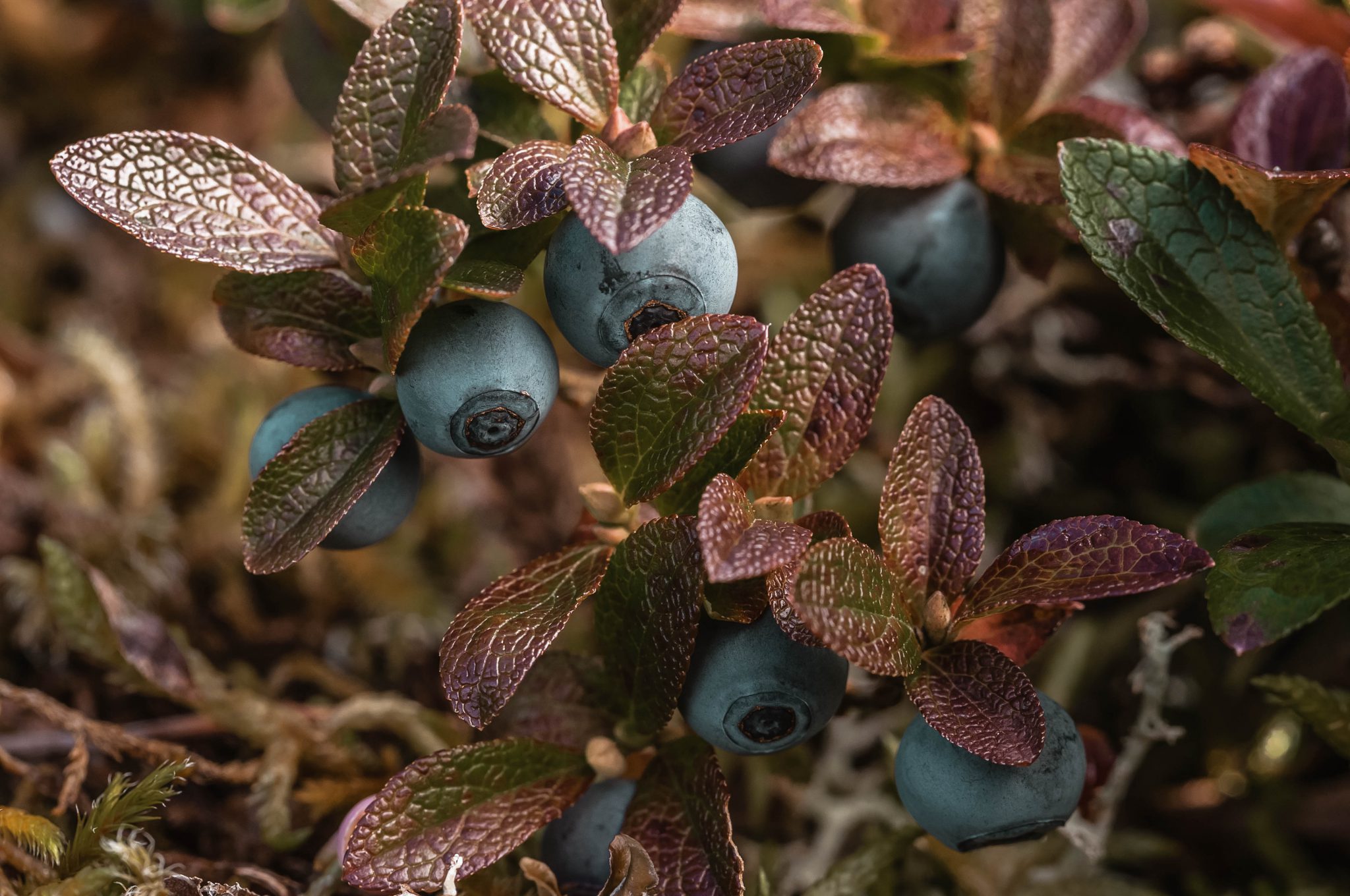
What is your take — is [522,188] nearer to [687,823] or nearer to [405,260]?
[405,260]

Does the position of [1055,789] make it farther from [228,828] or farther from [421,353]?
[228,828]

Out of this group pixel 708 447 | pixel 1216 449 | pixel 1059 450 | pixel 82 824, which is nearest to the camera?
pixel 708 447

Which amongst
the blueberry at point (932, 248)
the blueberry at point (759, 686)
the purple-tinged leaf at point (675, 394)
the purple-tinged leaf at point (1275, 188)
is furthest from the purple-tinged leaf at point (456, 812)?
the purple-tinged leaf at point (1275, 188)

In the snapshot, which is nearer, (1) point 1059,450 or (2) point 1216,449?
(2) point 1216,449

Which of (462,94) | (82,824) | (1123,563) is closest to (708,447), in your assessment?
(1123,563)

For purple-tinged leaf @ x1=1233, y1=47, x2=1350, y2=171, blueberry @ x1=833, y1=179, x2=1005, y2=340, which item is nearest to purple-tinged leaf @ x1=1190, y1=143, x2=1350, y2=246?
purple-tinged leaf @ x1=1233, y1=47, x2=1350, y2=171

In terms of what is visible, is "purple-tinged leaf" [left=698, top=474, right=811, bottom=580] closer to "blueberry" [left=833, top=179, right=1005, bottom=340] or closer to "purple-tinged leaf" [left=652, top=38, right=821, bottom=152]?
"purple-tinged leaf" [left=652, top=38, right=821, bottom=152]
